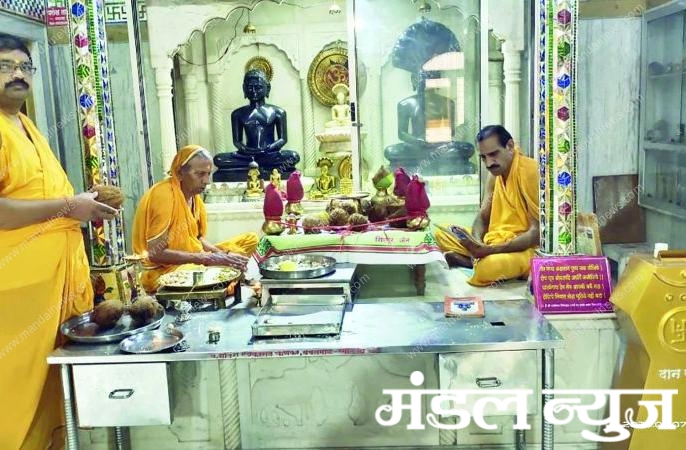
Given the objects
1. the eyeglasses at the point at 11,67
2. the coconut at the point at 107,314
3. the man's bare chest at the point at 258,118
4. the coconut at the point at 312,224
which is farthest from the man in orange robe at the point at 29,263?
the man's bare chest at the point at 258,118

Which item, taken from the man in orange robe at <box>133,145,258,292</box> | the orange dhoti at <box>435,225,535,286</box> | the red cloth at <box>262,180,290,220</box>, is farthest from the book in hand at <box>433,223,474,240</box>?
the man in orange robe at <box>133,145,258,292</box>

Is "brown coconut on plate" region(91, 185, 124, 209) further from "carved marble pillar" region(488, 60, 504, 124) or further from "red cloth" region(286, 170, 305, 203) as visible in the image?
"carved marble pillar" region(488, 60, 504, 124)

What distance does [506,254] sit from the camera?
346 centimetres

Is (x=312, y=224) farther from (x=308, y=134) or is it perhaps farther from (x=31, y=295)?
(x=308, y=134)

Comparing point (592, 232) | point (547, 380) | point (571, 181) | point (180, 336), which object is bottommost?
point (547, 380)

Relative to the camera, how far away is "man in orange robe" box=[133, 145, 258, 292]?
11.0 ft

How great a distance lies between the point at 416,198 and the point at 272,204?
72 cm

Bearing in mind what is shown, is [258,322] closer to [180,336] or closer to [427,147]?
[180,336]

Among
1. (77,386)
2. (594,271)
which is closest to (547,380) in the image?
(594,271)

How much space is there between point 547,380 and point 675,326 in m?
0.53

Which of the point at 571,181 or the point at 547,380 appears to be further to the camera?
the point at 571,181

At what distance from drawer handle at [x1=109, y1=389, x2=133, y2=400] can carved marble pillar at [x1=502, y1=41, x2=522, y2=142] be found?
365cm

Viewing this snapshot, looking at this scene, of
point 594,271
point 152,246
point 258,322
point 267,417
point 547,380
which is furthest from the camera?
point 152,246

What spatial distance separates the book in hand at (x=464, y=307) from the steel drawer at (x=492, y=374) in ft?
0.92
